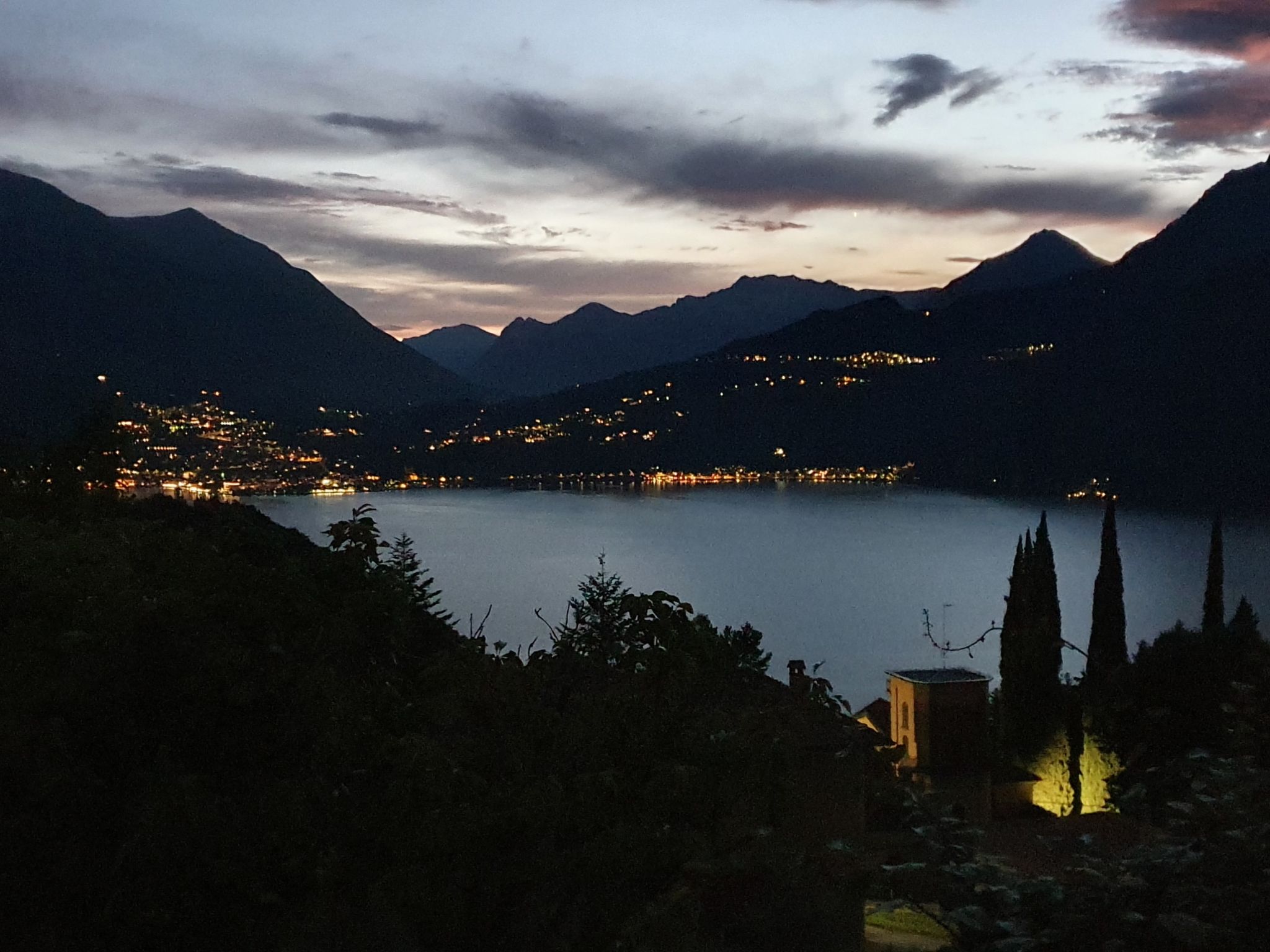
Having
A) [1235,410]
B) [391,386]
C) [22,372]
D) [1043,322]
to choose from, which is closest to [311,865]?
[22,372]

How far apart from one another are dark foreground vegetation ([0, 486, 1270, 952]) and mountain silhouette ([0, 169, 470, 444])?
91.0 m

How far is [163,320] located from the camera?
5719 inches

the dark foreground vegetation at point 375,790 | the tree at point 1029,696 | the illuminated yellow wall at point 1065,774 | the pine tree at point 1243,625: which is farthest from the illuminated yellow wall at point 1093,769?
the dark foreground vegetation at point 375,790

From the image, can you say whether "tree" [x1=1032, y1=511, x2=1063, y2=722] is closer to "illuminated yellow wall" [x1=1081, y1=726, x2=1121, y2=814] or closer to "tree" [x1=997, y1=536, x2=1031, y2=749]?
"tree" [x1=997, y1=536, x2=1031, y2=749]

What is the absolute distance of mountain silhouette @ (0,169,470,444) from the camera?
401 feet

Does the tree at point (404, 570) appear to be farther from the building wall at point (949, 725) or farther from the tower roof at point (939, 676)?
the tower roof at point (939, 676)

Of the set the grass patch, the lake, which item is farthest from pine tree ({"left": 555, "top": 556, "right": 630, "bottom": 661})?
the lake

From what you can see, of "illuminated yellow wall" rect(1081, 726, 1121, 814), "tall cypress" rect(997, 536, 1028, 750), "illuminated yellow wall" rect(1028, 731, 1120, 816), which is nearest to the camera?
"illuminated yellow wall" rect(1081, 726, 1121, 814)

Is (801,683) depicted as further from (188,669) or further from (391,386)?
(391,386)

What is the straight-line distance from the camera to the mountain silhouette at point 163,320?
122 metres

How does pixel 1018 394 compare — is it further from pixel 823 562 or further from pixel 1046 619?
pixel 1046 619

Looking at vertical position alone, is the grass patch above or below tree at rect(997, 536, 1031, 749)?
above

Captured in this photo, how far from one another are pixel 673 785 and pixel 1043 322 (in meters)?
174

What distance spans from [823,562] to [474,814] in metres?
74.5
